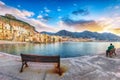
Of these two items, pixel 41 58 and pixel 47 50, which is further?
pixel 47 50

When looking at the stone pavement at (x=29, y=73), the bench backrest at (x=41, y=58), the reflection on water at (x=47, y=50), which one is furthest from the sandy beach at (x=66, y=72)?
the reflection on water at (x=47, y=50)

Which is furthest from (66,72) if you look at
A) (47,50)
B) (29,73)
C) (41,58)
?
(47,50)

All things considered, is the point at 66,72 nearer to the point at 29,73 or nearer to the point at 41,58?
the point at 41,58

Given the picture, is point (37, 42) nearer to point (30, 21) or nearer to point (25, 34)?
point (25, 34)

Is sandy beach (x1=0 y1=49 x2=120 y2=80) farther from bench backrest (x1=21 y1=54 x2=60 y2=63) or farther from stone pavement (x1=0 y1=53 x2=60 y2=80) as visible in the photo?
bench backrest (x1=21 y1=54 x2=60 y2=63)

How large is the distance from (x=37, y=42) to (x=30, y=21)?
13.7 metres

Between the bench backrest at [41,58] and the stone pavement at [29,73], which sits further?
the bench backrest at [41,58]

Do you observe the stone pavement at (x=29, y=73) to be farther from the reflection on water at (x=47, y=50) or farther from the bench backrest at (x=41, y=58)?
the reflection on water at (x=47, y=50)

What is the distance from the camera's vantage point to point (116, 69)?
8.55m

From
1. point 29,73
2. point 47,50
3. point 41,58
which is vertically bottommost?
point 47,50

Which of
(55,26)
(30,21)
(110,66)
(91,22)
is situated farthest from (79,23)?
(110,66)

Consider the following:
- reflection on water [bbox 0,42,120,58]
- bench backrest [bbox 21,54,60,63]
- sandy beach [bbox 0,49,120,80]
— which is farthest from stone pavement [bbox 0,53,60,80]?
reflection on water [bbox 0,42,120,58]

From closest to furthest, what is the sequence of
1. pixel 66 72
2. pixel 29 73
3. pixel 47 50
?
1. pixel 29 73
2. pixel 66 72
3. pixel 47 50

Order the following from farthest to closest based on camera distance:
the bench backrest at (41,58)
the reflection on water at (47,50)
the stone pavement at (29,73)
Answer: the reflection on water at (47,50), the bench backrest at (41,58), the stone pavement at (29,73)
